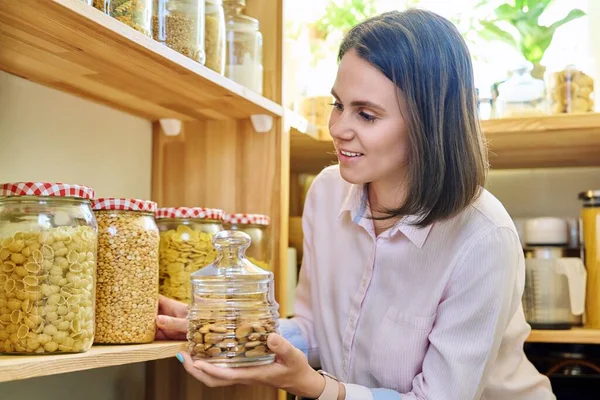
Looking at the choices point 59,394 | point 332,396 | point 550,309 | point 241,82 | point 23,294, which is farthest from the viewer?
point 550,309

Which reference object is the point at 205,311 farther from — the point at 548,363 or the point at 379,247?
the point at 548,363

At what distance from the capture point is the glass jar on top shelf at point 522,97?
163cm

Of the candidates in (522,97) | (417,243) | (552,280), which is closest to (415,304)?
(417,243)

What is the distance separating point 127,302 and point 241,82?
524 millimetres

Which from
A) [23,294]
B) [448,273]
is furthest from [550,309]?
[23,294]

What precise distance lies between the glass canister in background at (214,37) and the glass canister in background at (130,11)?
20cm

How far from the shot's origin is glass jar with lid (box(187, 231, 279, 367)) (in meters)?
0.92

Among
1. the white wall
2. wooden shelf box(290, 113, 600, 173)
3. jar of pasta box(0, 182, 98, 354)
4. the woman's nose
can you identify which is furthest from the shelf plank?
wooden shelf box(290, 113, 600, 173)

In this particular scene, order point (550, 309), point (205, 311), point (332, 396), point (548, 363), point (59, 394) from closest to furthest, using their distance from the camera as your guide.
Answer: point (205, 311) → point (332, 396) → point (59, 394) → point (550, 309) → point (548, 363)

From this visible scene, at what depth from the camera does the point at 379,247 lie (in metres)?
1.30

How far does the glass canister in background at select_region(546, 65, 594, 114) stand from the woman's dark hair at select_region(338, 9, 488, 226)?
48 cm

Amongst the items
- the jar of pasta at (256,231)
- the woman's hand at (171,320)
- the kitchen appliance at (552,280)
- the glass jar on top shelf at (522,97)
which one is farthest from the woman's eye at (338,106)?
the kitchen appliance at (552,280)

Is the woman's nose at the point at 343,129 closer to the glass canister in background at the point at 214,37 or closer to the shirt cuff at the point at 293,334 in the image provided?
the glass canister in background at the point at 214,37

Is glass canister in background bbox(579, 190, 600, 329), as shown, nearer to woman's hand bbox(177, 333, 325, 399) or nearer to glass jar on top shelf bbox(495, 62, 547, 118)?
glass jar on top shelf bbox(495, 62, 547, 118)
